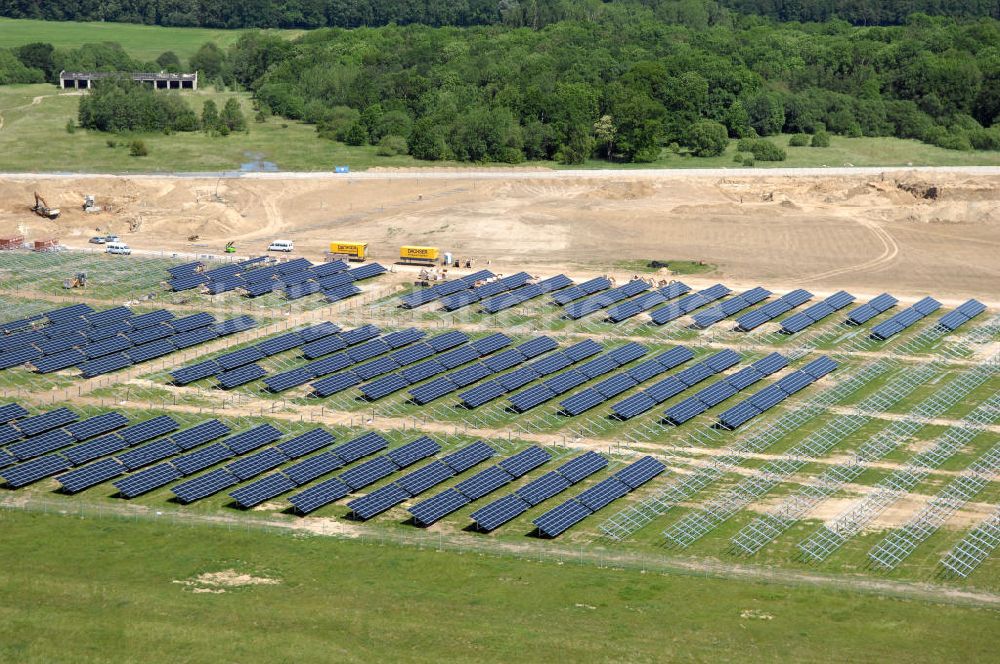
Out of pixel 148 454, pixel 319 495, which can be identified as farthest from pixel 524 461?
pixel 148 454

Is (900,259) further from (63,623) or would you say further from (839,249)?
(63,623)

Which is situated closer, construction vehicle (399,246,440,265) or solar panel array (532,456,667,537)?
solar panel array (532,456,667,537)

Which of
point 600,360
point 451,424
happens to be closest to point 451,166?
point 600,360

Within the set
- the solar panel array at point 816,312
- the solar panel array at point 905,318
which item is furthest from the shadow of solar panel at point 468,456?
the solar panel array at point 905,318

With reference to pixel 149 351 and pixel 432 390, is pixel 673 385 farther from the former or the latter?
pixel 149 351

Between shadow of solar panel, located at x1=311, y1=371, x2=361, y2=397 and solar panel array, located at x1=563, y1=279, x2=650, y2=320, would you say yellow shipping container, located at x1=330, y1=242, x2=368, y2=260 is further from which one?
shadow of solar panel, located at x1=311, y1=371, x2=361, y2=397

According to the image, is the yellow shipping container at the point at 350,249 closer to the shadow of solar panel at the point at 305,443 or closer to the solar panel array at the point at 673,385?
the solar panel array at the point at 673,385

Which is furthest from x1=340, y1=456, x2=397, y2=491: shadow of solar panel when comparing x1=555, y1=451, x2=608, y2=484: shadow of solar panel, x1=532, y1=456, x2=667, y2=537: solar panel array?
x1=532, y1=456, x2=667, y2=537: solar panel array
